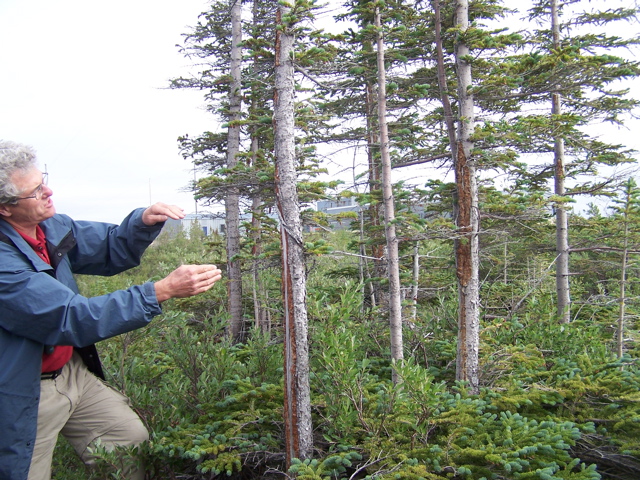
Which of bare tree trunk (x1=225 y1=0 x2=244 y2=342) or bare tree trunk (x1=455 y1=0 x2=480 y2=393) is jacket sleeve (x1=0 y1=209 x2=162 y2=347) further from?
bare tree trunk (x1=225 y1=0 x2=244 y2=342)

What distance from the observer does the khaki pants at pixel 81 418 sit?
107 inches

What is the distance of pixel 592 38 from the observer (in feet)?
26.0

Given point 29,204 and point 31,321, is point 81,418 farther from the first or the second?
point 29,204

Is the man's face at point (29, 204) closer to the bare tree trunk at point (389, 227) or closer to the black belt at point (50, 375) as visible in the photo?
the black belt at point (50, 375)

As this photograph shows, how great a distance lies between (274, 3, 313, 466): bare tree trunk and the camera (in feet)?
12.0

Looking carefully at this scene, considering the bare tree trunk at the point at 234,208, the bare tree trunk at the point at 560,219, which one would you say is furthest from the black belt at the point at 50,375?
the bare tree trunk at the point at 560,219

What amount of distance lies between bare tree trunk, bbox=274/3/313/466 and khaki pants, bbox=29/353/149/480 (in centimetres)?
128

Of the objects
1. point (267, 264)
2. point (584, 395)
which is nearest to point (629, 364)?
point (584, 395)

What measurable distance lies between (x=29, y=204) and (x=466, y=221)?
4.79 metres

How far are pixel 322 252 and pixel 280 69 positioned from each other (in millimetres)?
1749

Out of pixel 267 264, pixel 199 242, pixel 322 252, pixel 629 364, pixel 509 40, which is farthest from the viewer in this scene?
pixel 199 242

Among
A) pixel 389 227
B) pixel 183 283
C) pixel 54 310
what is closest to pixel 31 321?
pixel 54 310

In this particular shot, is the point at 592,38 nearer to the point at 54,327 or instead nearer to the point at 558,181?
the point at 558,181

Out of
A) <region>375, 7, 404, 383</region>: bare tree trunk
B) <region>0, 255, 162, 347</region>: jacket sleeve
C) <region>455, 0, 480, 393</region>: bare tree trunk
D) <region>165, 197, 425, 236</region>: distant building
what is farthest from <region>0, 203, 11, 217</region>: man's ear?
<region>455, 0, 480, 393</region>: bare tree trunk
